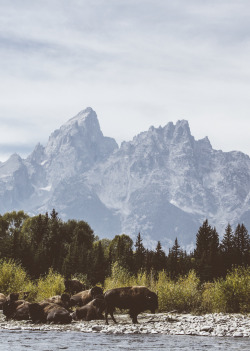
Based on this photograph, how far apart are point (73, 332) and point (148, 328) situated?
4009 millimetres

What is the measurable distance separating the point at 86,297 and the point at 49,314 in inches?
207

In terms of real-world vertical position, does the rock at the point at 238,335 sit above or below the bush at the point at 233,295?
below

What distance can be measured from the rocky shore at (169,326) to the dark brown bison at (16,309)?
0.65 m

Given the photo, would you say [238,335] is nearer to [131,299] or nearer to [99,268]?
[131,299]

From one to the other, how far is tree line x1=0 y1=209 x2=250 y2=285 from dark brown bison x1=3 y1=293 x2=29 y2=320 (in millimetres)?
58918

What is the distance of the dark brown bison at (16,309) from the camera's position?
31.4 metres

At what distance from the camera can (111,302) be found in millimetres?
28000

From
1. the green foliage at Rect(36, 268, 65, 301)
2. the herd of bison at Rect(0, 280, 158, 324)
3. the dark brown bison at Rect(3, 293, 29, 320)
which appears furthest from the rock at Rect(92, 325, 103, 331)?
the green foliage at Rect(36, 268, 65, 301)

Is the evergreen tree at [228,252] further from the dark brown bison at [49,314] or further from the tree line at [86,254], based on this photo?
the dark brown bison at [49,314]

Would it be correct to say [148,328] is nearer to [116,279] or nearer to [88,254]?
[116,279]

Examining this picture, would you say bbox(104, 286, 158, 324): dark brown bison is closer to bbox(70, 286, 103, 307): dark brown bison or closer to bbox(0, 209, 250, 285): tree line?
bbox(70, 286, 103, 307): dark brown bison

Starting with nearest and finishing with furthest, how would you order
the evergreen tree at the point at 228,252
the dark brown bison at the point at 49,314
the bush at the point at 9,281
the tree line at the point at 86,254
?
the dark brown bison at the point at 49,314 < the bush at the point at 9,281 < the tree line at the point at 86,254 < the evergreen tree at the point at 228,252

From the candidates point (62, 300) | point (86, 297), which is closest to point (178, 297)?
point (86, 297)

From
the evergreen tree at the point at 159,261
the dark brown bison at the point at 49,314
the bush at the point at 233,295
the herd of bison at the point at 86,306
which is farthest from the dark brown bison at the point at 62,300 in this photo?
the evergreen tree at the point at 159,261
